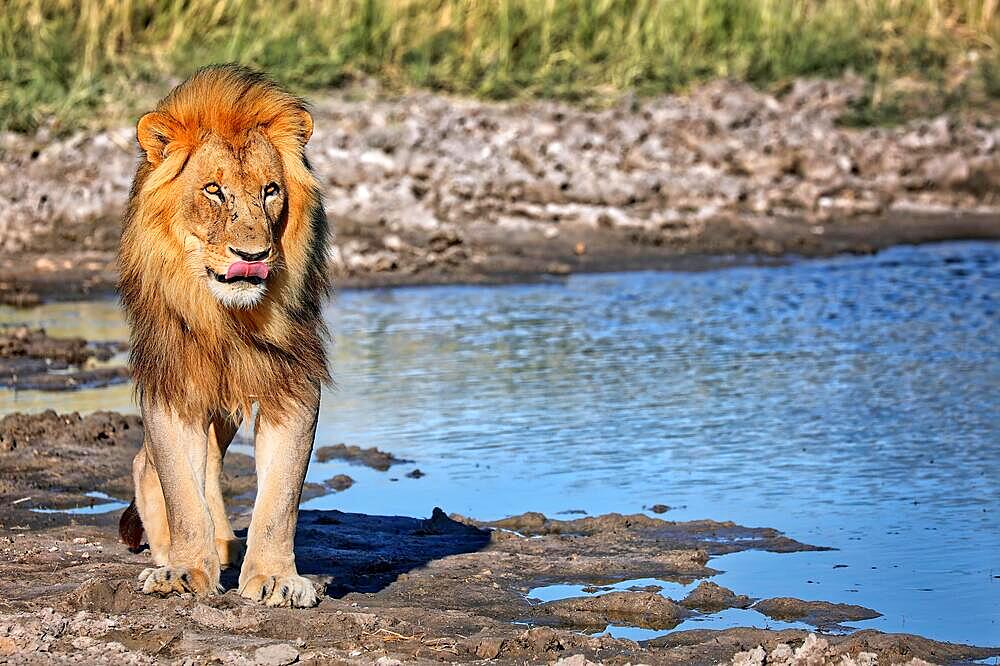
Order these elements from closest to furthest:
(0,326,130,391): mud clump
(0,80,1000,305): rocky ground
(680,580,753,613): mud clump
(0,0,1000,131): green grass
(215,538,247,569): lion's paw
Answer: (680,580,753,613): mud clump < (215,538,247,569): lion's paw < (0,326,130,391): mud clump < (0,80,1000,305): rocky ground < (0,0,1000,131): green grass

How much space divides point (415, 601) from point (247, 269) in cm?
120

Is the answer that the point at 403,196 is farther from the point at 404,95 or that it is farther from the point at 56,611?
the point at 56,611

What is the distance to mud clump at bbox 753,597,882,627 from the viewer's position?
16.4 feet

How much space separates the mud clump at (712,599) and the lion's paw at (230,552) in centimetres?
142

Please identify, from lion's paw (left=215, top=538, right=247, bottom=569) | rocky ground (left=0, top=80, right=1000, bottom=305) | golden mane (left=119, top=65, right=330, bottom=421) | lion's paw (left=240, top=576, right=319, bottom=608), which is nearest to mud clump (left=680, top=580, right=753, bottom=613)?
lion's paw (left=240, top=576, right=319, bottom=608)

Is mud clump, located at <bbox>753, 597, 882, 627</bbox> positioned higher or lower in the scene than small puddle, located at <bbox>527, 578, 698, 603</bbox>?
higher

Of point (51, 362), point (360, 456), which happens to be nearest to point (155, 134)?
point (360, 456)

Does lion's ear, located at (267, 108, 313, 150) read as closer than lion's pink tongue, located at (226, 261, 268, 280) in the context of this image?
No

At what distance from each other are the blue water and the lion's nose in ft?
6.26

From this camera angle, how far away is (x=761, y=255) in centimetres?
1364

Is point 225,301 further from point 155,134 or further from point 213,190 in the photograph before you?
point 155,134

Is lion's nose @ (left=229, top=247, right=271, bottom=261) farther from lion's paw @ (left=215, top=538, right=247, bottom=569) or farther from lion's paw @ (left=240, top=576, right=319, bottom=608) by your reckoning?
lion's paw @ (left=215, top=538, right=247, bottom=569)

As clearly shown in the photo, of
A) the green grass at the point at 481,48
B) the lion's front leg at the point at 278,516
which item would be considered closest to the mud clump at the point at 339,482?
the lion's front leg at the point at 278,516

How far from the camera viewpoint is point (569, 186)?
14406 millimetres
